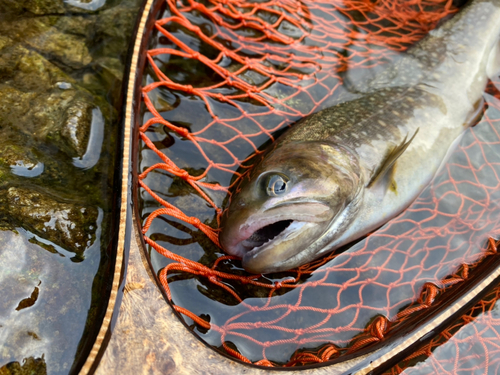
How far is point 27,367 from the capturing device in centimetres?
217

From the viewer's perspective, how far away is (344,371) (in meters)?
2.25

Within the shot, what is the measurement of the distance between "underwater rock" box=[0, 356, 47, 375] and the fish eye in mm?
1732

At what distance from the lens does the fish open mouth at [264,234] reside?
2.76 meters

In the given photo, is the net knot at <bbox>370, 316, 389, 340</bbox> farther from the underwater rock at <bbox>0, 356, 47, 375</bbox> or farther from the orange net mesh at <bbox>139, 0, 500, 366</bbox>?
the underwater rock at <bbox>0, 356, 47, 375</bbox>

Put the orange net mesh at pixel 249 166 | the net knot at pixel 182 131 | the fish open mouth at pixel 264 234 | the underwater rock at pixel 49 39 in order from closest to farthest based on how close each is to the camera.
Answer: the fish open mouth at pixel 264 234, the orange net mesh at pixel 249 166, the net knot at pixel 182 131, the underwater rock at pixel 49 39

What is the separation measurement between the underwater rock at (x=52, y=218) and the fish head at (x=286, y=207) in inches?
38.4

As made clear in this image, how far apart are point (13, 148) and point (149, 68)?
138 cm

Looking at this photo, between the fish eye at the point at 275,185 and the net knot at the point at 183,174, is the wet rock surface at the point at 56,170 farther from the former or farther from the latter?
the fish eye at the point at 275,185

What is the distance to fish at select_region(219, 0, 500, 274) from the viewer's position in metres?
2.65

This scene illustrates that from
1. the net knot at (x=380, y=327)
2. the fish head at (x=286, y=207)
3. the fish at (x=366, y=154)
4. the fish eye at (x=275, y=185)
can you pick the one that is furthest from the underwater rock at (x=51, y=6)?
the net knot at (x=380, y=327)

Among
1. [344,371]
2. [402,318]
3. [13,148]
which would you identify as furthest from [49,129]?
[402,318]

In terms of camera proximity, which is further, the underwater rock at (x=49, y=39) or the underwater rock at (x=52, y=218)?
the underwater rock at (x=49, y=39)

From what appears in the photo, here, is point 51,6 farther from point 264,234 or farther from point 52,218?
point 264,234

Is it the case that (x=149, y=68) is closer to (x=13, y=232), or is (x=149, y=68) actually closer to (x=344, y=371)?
(x=13, y=232)
